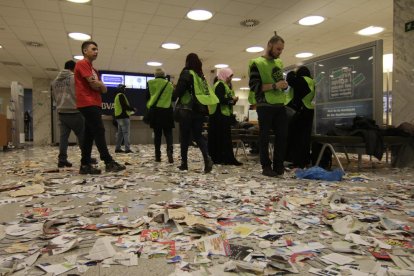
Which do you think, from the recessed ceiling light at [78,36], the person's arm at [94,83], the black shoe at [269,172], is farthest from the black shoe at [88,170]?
the recessed ceiling light at [78,36]

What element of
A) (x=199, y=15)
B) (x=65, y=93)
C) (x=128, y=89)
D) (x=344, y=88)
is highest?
(x=199, y=15)

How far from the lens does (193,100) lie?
414 cm

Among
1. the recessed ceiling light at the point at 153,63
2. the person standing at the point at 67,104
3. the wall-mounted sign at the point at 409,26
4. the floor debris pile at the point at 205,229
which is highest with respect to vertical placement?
the recessed ceiling light at the point at 153,63

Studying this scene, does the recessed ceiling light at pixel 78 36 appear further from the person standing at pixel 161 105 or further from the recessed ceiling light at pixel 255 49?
the recessed ceiling light at pixel 255 49

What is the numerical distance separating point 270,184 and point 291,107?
74.2 inches

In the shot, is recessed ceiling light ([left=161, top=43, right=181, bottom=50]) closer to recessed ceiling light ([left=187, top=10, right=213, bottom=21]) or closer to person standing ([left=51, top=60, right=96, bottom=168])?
recessed ceiling light ([left=187, top=10, right=213, bottom=21])

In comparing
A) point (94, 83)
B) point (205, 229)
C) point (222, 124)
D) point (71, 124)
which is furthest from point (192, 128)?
point (205, 229)

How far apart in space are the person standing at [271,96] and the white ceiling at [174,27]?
3.26 meters

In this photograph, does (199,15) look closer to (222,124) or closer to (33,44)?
(222,124)

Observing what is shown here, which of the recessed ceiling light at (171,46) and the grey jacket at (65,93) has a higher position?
the recessed ceiling light at (171,46)

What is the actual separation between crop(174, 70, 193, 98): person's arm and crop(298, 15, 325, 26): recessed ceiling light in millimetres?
4592

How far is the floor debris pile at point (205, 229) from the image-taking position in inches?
55.1

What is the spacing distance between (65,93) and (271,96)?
287 centimetres

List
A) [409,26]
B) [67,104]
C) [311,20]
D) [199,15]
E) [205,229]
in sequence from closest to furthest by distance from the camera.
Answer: [205,229]
[67,104]
[409,26]
[199,15]
[311,20]
